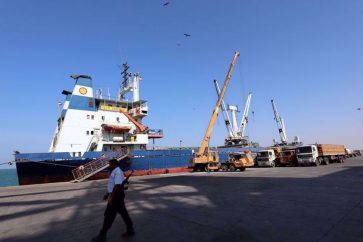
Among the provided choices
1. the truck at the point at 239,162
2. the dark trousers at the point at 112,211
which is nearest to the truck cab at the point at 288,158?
the truck at the point at 239,162

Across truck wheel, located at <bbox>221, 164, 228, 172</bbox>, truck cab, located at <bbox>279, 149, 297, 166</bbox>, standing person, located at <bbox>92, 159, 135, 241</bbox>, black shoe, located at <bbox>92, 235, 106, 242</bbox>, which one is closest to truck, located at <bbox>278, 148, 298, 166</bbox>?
truck cab, located at <bbox>279, 149, 297, 166</bbox>

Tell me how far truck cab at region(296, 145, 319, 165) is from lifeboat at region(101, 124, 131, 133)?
21.6 meters

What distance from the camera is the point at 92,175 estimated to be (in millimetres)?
24422

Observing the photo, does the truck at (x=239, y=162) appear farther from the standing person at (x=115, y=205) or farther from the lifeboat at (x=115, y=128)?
the standing person at (x=115, y=205)

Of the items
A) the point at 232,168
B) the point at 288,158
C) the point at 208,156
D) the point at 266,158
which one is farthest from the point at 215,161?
the point at 288,158

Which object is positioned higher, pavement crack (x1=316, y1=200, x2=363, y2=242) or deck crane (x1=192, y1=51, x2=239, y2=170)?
deck crane (x1=192, y1=51, x2=239, y2=170)

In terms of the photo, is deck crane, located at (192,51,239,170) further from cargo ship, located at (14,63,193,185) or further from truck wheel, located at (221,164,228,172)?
cargo ship, located at (14,63,193,185)

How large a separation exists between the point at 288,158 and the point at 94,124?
85.4 ft

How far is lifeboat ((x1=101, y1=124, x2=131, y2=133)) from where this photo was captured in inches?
1129

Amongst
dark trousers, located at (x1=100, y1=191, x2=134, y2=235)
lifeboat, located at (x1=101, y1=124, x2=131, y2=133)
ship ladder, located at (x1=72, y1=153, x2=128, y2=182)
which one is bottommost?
dark trousers, located at (x1=100, y1=191, x2=134, y2=235)

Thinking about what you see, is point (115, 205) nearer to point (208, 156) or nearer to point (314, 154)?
point (208, 156)

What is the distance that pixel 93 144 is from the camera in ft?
93.7

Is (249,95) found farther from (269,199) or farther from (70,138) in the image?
(269,199)

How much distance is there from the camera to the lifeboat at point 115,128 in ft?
94.1
